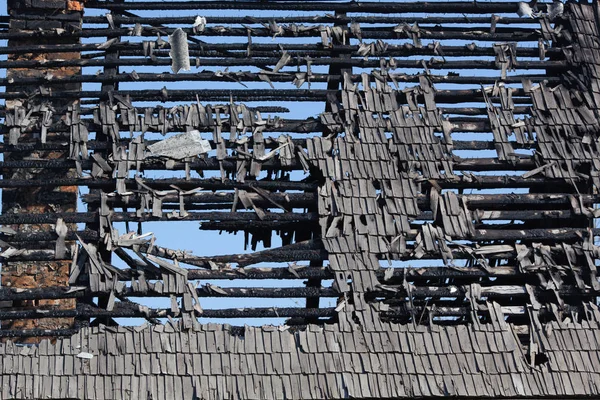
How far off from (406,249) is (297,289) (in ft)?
3.29

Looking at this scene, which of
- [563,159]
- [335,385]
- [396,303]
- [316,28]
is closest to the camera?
[335,385]

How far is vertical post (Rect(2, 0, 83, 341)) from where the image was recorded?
9.88 m

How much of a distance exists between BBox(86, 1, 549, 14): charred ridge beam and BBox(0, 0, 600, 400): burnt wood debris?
0.02 m

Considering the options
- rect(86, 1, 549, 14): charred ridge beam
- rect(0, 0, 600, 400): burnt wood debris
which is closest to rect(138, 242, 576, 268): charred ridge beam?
rect(0, 0, 600, 400): burnt wood debris

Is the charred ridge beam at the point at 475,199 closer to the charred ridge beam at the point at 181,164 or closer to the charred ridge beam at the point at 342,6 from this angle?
the charred ridge beam at the point at 181,164

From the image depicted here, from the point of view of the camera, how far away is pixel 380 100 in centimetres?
1009

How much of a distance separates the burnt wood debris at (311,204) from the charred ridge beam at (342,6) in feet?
0.07

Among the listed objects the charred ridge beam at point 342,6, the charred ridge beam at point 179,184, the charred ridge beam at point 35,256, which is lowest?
the charred ridge beam at point 35,256

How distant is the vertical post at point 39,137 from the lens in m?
9.88

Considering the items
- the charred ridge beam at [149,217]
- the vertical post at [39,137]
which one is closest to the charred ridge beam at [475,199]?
the charred ridge beam at [149,217]

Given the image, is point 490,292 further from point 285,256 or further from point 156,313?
point 156,313

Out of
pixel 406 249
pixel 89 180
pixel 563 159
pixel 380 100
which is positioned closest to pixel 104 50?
pixel 89 180

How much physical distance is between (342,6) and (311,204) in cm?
223

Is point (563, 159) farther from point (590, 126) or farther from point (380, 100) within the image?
point (380, 100)
